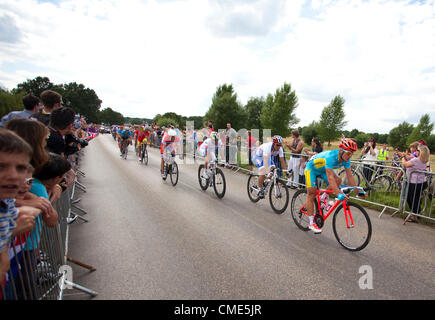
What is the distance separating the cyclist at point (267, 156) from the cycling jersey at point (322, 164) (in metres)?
1.25

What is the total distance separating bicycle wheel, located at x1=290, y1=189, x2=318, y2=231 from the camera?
17.0 ft

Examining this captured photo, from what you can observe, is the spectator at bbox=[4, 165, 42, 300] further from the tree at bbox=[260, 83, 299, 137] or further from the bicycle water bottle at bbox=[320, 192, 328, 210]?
the tree at bbox=[260, 83, 299, 137]

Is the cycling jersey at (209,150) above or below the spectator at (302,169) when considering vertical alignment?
above

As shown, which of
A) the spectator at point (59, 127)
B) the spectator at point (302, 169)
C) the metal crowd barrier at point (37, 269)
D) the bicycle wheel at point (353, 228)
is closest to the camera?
the metal crowd barrier at point (37, 269)

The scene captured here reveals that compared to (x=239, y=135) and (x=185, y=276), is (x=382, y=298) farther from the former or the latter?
(x=239, y=135)

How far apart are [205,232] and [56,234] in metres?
2.67

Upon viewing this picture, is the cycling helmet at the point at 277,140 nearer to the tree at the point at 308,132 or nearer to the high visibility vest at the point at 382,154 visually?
the high visibility vest at the point at 382,154

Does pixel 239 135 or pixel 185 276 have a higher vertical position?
pixel 239 135

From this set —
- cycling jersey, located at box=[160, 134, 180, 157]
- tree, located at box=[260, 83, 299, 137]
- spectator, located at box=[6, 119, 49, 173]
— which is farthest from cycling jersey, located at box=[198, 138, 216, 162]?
tree, located at box=[260, 83, 299, 137]

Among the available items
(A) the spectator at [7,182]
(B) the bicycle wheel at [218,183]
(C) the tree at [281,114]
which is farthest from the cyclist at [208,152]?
(C) the tree at [281,114]

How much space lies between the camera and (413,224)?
19.1 ft

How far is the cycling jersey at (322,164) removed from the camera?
450 centimetres
